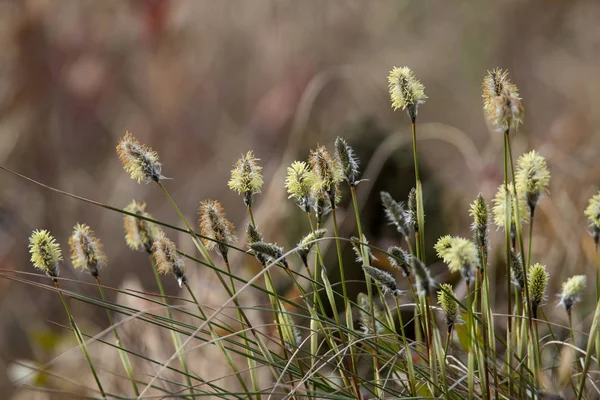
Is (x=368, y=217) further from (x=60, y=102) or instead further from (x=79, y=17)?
(x=79, y=17)

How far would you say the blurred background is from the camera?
168 centimetres

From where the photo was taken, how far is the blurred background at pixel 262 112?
168cm

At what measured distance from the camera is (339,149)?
2.14 feet

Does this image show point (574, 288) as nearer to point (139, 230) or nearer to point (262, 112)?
point (139, 230)

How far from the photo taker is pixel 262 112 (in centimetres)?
290

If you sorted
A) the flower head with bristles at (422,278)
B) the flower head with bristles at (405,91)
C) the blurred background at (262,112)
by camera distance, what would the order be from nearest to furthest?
the flower head with bristles at (422,278) < the flower head with bristles at (405,91) < the blurred background at (262,112)

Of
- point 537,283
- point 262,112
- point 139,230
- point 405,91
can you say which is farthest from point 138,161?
point 262,112

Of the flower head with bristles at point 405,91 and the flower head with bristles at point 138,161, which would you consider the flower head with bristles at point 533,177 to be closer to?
the flower head with bristles at point 405,91

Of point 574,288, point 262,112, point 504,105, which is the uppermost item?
point 262,112

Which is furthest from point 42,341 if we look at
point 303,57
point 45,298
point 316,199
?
point 303,57

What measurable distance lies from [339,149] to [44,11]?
2099mm

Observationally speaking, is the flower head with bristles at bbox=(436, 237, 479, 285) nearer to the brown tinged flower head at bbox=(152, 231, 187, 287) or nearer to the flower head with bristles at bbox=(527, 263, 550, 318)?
the flower head with bristles at bbox=(527, 263, 550, 318)

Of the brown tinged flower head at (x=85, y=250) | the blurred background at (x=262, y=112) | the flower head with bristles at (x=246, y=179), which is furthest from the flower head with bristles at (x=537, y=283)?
the blurred background at (x=262, y=112)

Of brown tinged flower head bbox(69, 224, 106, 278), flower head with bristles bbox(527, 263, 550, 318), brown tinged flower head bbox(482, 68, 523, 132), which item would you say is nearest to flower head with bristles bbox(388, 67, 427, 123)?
brown tinged flower head bbox(482, 68, 523, 132)
